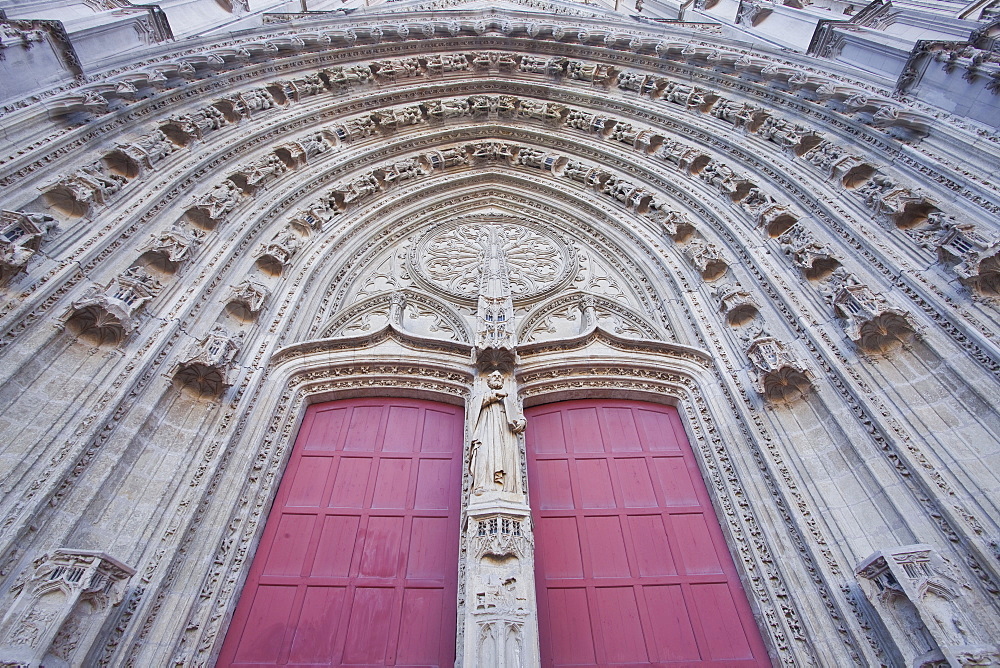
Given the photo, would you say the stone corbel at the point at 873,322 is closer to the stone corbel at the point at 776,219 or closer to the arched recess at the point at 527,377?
the arched recess at the point at 527,377

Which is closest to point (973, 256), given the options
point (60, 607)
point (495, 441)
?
point (495, 441)

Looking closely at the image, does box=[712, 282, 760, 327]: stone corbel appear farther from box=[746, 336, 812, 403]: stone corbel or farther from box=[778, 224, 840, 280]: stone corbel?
box=[746, 336, 812, 403]: stone corbel

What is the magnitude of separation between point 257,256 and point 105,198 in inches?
66.7

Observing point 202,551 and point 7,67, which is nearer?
point 202,551

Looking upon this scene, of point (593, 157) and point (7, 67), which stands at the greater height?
point (593, 157)

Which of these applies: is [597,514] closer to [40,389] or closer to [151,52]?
[40,389]

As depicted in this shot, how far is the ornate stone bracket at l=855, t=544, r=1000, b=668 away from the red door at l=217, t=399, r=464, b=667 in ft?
10.3

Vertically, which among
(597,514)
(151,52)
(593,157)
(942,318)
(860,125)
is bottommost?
(597,514)

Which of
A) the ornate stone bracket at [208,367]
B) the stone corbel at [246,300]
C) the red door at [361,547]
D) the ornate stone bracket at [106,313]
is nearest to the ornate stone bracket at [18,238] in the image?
the ornate stone bracket at [106,313]

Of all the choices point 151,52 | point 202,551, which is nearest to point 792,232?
point 202,551

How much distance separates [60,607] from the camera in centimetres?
344

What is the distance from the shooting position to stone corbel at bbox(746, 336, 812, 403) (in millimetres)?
5492

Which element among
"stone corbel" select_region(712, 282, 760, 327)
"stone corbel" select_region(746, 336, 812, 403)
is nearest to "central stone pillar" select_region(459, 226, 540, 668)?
"stone corbel" select_region(746, 336, 812, 403)

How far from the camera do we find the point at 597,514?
547 cm
